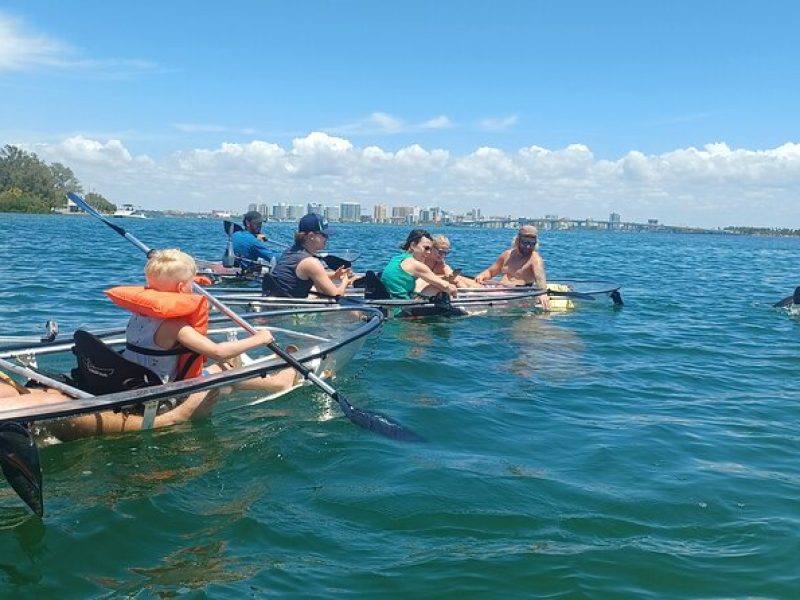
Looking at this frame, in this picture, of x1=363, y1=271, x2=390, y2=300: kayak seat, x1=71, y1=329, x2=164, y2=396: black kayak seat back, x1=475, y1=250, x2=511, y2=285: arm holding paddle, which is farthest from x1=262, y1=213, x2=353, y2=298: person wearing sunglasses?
x1=475, y1=250, x2=511, y2=285: arm holding paddle

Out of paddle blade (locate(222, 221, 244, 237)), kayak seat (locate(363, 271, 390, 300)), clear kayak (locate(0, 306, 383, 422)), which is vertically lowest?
clear kayak (locate(0, 306, 383, 422))

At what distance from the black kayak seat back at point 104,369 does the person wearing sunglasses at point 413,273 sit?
23.6ft

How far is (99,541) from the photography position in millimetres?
4336

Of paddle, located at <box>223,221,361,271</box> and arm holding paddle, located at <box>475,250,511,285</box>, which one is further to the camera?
arm holding paddle, located at <box>475,250,511,285</box>

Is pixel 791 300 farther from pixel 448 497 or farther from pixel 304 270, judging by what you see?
pixel 448 497

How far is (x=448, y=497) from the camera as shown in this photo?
5195mm

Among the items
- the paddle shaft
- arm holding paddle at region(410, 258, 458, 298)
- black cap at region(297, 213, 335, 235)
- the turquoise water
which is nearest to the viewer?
the turquoise water

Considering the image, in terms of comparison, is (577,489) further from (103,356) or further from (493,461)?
(103,356)

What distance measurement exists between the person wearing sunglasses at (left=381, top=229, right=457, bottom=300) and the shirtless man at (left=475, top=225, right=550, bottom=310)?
2.41 meters

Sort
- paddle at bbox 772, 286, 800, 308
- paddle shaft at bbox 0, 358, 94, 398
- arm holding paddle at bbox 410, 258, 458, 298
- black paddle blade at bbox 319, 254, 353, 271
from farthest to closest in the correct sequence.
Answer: paddle at bbox 772, 286, 800, 308
black paddle blade at bbox 319, 254, 353, 271
arm holding paddle at bbox 410, 258, 458, 298
paddle shaft at bbox 0, 358, 94, 398

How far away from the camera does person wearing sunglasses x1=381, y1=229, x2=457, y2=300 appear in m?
12.5

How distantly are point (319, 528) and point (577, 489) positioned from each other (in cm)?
189

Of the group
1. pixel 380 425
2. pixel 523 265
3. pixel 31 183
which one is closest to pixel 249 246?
pixel 523 265

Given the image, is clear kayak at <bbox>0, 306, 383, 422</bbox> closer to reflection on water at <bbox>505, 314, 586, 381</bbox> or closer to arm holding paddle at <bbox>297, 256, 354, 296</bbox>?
arm holding paddle at <bbox>297, 256, 354, 296</bbox>
